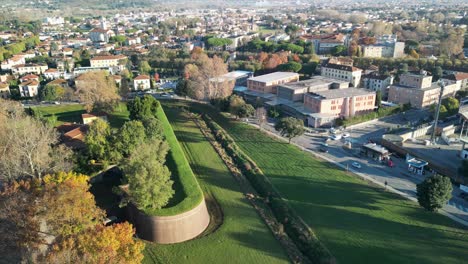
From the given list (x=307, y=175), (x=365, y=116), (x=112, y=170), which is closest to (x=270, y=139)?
(x=307, y=175)

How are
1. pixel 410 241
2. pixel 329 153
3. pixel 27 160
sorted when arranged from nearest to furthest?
pixel 410 241 < pixel 27 160 < pixel 329 153

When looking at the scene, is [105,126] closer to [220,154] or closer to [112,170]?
[112,170]

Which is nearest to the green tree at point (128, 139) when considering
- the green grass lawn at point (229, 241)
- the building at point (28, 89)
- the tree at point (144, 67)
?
the green grass lawn at point (229, 241)

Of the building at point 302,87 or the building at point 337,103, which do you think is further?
the building at point 302,87

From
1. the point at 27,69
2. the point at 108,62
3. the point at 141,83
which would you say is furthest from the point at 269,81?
the point at 27,69

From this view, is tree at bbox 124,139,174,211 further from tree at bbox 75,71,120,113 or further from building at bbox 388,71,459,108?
building at bbox 388,71,459,108

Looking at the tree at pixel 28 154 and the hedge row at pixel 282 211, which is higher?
the tree at pixel 28 154

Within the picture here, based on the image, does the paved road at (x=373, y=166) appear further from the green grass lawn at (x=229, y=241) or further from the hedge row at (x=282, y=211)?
the green grass lawn at (x=229, y=241)

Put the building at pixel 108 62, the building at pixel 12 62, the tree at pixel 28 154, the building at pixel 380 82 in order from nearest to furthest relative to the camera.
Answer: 1. the tree at pixel 28 154
2. the building at pixel 380 82
3. the building at pixel 12 62
4. the building at pixel 108 62
